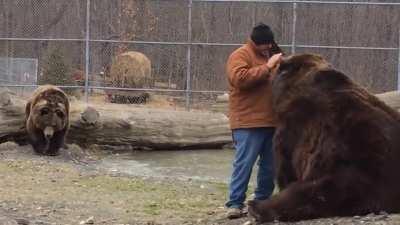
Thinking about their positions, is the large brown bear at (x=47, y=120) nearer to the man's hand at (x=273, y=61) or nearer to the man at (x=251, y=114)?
the man at (x=251, y=114)

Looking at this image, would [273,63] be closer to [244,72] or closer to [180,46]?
[244,72]

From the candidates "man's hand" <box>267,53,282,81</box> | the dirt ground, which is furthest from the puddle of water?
"man's hand" <box>267,53,282,81</box>

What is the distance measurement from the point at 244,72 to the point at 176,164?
256 inches

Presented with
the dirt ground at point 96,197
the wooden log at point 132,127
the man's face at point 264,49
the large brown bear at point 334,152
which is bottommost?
the dirt ground at point 96,197

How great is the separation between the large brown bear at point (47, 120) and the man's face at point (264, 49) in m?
6.68

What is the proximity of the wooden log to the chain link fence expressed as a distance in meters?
4.36

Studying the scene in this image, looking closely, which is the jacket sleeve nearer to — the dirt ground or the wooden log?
the dirt ground

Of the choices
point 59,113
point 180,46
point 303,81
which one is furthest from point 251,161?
point 180,46

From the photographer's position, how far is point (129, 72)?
21.3m

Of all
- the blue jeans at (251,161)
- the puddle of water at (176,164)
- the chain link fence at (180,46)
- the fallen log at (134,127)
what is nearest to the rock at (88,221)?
the blue jeans at (251,161)

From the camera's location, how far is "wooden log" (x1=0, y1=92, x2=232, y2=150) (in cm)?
1439

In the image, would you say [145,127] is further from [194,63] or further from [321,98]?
[321,98]

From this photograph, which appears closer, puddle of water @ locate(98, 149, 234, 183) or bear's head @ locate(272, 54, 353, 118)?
bear's head @ locate(272, 54, 353, 118)

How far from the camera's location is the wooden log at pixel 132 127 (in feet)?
47.2
